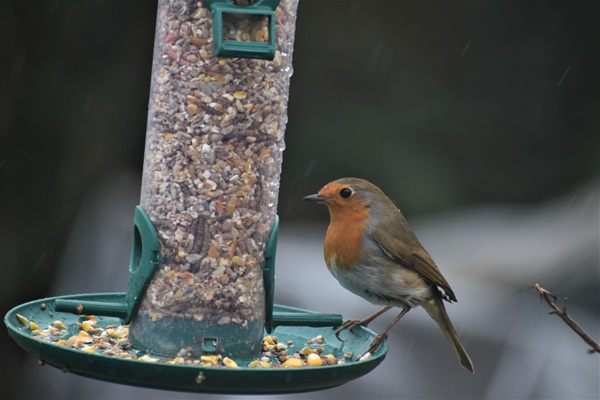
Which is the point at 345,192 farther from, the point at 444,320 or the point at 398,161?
the point at 398,161

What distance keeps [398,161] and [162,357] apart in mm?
7497

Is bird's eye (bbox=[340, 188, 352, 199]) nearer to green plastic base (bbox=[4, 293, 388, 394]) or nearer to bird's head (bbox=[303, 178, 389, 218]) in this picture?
bird's head (bbox=[303, 178, 389, 218])

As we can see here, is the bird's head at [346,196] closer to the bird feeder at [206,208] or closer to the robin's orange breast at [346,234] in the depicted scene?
the robin's orange breast at [346,234]

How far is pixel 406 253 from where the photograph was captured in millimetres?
5285

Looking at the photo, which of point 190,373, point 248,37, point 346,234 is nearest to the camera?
point 190,373

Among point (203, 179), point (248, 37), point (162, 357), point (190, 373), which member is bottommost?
point (162, 357)

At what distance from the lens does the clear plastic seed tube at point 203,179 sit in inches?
157

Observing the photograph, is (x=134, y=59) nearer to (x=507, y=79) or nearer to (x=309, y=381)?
(x=507, y=79)

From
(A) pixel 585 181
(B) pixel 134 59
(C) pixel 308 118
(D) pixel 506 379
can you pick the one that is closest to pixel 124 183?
(B) pixel 134 59

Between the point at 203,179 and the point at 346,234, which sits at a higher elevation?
the point at 203,179

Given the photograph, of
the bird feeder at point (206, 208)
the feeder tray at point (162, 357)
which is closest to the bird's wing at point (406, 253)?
the feeder tray at point (162, 357)

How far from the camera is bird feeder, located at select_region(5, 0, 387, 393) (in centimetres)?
399

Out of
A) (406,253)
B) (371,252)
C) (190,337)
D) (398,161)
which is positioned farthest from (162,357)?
(398,161)

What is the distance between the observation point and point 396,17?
39.6 ft
